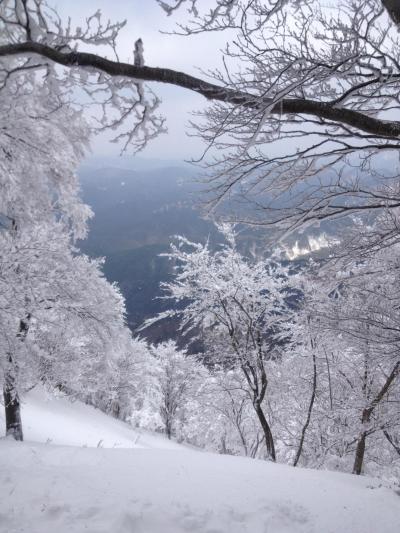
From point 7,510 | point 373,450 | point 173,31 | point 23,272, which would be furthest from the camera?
point 373,450

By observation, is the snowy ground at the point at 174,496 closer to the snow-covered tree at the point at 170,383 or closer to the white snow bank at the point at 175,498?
the white snow bank at the point at 175,498

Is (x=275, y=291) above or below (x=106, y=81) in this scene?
below

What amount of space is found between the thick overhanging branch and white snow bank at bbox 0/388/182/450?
10007mm

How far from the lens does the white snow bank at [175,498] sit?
3.54 metres

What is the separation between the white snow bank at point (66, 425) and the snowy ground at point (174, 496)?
5.63 metres

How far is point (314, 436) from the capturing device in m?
13.2

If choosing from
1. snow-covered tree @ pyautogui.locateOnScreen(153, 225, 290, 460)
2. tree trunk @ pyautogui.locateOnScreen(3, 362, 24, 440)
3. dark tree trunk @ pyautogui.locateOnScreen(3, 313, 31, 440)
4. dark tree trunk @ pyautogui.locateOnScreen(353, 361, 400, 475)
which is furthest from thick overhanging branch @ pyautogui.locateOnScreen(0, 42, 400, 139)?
tree trunk @ pyautogui.locateOnScreen(3, 362, 24, 440)

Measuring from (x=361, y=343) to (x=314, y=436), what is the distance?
388 inches

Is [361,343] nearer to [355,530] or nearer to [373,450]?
[355,530]

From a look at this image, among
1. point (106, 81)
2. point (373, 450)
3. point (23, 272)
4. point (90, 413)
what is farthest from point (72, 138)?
point (90, 413)

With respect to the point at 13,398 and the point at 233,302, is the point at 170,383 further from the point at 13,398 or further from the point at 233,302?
the point at 13,398

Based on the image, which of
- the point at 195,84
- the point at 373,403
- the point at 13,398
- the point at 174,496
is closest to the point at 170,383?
the point at 13,398

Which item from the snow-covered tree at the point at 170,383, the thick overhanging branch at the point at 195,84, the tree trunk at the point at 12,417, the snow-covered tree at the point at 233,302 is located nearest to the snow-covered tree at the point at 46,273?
the tree trunk at the point at 12,417

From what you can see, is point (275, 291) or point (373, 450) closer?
point (275, 291)
